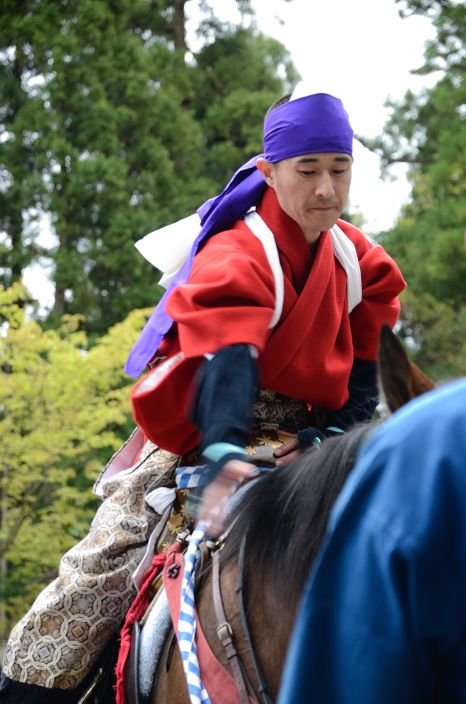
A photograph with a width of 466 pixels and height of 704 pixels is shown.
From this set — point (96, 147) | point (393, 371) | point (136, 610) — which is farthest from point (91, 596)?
point (96, 147)

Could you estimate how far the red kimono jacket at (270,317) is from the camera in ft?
7.32

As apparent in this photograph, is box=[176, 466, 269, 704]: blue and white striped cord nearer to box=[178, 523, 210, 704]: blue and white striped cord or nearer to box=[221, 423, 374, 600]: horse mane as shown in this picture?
box=[178, 523, 210, 704]: blue and white striped cord

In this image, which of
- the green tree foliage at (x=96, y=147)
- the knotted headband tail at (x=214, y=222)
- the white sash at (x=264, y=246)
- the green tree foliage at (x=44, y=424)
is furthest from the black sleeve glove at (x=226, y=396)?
the green tree foliage at (x=96, y=147)

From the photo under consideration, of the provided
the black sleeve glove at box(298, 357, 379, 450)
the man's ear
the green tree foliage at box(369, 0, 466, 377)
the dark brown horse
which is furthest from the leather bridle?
the green tree foliage at box(369, 0, 466, 377)

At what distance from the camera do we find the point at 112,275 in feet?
50.4

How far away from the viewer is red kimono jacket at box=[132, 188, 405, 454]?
2.23m

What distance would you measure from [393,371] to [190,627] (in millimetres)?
1152

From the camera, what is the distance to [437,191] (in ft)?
43.1

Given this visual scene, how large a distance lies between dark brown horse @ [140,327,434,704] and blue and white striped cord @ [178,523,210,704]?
0.11 ft

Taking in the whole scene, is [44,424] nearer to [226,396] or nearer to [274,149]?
[274,149]

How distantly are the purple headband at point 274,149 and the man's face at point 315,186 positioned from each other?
0.02 metres

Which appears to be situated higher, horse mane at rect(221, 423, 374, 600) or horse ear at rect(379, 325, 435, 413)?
horse ear at rect(379, 325, 435, 413)

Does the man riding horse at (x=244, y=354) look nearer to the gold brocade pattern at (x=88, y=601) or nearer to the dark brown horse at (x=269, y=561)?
the gold brocade pattern at (x=88, y=601)

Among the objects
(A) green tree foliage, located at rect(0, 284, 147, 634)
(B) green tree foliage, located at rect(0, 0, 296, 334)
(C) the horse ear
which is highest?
(B) green tree foliage, located at rect(0, 0, 296, 334)
